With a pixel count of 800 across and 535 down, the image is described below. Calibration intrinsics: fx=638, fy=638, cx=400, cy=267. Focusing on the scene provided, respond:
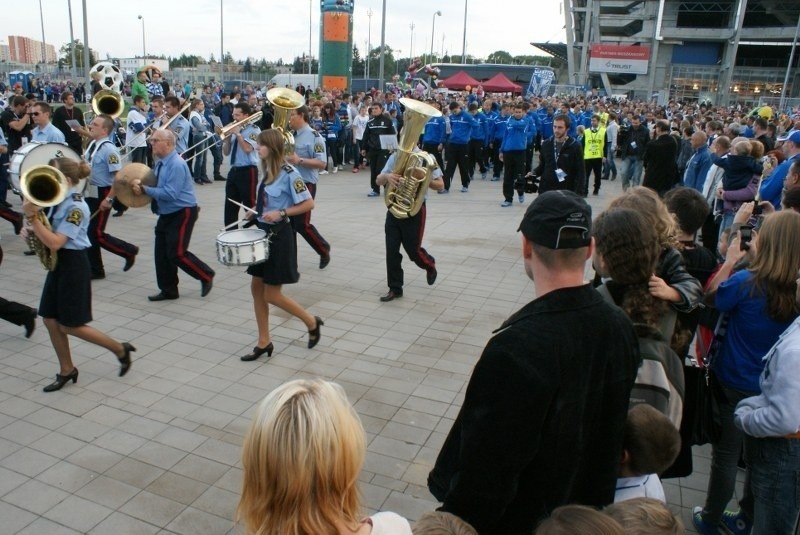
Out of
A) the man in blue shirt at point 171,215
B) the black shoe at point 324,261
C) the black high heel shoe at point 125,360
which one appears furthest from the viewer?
the black shoe at point 324,261

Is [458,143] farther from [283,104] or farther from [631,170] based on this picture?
[283,104]

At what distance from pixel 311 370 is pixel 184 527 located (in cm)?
210

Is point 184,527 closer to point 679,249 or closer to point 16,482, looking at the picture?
point 16,482

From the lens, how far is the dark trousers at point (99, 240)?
25.0 ft

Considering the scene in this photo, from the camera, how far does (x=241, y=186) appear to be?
8.95 metres

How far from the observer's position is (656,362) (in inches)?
106

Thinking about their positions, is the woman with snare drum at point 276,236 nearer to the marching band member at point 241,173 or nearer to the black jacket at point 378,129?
the marching band member at point 241,173

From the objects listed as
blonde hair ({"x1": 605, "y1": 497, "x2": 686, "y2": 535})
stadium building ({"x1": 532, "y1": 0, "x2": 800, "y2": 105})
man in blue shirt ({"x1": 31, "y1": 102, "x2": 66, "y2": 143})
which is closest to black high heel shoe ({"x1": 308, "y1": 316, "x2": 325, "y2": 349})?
blonde hair ({"x1": 605, "y1": 497, "x2": 686, "y2": 535})

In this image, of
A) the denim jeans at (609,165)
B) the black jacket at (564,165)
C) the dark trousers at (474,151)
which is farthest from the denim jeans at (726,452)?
the denim jeans at (609,165)

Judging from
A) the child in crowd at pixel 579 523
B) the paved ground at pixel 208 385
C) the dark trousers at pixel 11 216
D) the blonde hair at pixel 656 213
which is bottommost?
the paved ground at pixel 208 385

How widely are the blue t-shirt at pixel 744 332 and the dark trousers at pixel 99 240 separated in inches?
266

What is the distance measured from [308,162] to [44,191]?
4.10 metres

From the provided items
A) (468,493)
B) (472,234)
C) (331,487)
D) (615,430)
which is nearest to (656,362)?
(615,430)

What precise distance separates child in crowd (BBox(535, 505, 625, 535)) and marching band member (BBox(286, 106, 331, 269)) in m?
6.84
